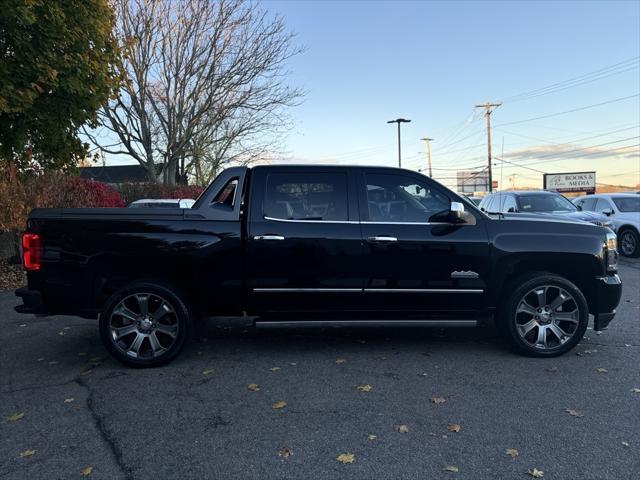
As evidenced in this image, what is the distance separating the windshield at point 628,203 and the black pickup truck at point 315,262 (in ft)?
35.0

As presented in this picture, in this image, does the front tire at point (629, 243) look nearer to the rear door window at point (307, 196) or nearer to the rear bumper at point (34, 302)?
the rear door window at point (307, 196)

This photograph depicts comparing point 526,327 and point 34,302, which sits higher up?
point 34,302

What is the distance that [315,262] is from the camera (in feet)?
15.7

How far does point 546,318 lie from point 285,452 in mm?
3100

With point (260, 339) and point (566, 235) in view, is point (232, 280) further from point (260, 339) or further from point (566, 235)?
point (566, 235)

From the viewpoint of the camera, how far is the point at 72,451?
324cm

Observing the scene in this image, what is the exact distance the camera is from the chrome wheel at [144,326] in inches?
185

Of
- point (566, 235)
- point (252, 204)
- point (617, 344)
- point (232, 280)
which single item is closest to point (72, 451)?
point (232, 280)

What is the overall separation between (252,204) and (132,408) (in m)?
2.07

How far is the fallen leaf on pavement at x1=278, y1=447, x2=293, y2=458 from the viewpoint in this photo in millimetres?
3154

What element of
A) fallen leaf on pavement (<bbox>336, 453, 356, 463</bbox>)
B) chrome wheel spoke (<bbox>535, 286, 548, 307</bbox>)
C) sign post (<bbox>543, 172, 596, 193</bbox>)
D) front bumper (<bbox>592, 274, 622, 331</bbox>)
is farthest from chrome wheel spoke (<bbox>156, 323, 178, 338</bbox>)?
sign post (<bbox>543, 172, 596, 193</bbox>)

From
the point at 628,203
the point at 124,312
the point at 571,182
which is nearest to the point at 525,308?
the point at 124,312

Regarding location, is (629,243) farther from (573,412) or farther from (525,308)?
(573,412)

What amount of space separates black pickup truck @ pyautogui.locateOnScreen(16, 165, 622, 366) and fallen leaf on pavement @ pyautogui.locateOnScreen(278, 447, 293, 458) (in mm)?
1772
